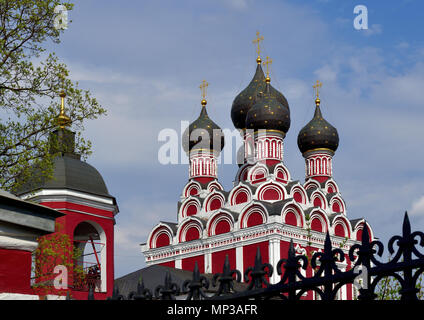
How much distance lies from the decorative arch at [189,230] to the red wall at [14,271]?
996 inches

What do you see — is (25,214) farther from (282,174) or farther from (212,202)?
(212,202)

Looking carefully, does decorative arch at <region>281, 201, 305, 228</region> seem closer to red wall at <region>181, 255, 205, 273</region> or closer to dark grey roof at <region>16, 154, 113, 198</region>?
red wall at <region>181, 255, 205, 273</region>

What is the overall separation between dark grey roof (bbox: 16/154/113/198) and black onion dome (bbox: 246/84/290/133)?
13.6 meters

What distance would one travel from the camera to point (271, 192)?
2864cm

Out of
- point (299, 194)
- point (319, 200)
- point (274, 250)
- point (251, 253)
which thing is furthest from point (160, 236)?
point (319, 200)

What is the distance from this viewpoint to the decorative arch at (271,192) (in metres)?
28.5

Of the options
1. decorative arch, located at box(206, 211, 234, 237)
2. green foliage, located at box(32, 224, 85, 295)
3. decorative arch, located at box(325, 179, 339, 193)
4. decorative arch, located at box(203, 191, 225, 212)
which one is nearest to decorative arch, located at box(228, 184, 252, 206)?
decorative arch, located at box(206, 211, 234, 237)

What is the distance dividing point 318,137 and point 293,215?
21.4ft

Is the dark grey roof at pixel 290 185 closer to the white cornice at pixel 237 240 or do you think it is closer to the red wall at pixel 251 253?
the white cornice at pixel 237 240

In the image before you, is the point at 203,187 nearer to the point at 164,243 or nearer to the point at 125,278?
the point at 164,243

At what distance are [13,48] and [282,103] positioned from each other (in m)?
25.7

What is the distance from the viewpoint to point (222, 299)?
3994 millimetres

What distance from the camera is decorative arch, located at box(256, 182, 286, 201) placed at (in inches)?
1121
